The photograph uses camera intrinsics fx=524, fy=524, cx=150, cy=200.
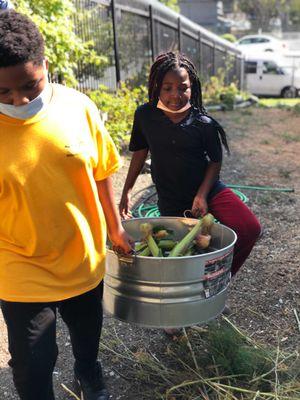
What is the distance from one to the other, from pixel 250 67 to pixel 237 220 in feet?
69.9

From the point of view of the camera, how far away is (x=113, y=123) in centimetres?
683

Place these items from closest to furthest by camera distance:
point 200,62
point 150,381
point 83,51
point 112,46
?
point 150,381, point 83,51, point 112,46, point 200,62

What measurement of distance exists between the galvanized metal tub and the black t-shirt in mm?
738

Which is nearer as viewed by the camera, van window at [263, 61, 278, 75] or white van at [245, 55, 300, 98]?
white van at [245, 55, 300, 98]

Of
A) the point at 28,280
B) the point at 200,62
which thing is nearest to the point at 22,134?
the point at 28,280

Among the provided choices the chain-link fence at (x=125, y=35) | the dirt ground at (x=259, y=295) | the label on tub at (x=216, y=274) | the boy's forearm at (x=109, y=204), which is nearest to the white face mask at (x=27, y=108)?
the boy's forearm at (x=109, y=204)

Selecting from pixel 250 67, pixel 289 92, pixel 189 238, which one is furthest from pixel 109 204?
pixel 250 67

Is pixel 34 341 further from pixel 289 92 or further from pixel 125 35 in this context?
pixel 289 92

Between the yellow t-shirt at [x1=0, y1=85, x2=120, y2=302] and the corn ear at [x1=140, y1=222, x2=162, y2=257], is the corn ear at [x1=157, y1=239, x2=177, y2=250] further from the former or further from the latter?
the yellow t-shirt at [x1=0, y1=85, x2=120, y2=302]

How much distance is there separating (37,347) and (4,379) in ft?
3.13

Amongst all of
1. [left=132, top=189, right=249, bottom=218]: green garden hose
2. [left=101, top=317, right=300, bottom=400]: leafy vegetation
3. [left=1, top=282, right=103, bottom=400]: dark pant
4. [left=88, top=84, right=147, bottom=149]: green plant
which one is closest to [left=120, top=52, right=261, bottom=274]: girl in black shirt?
[left=101, top=317, right=300, bottom=400]: leafy vegetation

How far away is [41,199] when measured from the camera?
6.12 feet

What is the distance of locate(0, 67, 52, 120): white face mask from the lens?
1760mm

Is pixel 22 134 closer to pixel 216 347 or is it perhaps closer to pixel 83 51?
pixel 216 347
